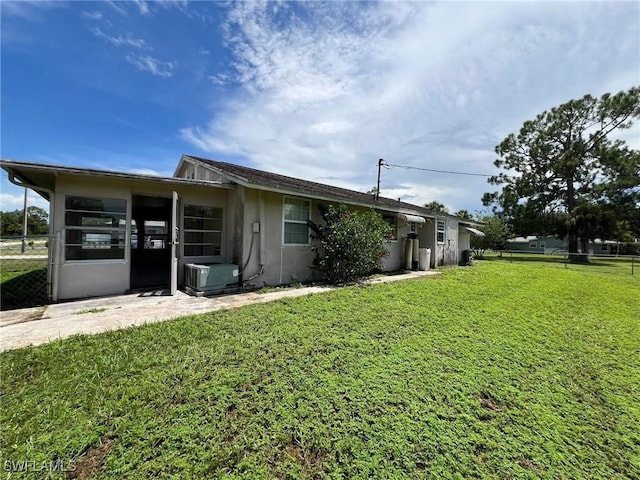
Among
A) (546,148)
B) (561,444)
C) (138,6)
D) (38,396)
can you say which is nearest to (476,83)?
(138,6)

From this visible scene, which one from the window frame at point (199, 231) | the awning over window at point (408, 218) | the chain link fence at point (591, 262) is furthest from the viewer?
the chain link fence at point (591, 262)

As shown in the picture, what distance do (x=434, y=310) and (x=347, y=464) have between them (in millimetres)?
4672

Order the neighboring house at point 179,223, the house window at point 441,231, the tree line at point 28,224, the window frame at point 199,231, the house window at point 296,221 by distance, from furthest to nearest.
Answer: the tree line at point 28,224
the house window at point 441,231
the house window at point 296,221
the window frame at point 199,231
the neighboring house at point 179,223

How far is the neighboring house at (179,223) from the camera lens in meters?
6.20

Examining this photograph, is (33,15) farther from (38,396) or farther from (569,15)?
(569,15)

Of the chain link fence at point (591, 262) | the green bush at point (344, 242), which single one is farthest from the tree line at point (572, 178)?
the green bush at point (344, 242)

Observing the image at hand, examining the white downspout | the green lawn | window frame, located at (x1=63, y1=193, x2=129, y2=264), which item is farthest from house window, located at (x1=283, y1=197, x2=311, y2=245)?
window frame, located at (x1=63, y1=193, x2=129, y2=264)

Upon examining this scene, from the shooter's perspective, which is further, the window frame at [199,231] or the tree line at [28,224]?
the tree line at [28,224]

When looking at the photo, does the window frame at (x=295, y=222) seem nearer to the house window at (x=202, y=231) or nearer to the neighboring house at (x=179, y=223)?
the neighboring house at (x=179, y=223)

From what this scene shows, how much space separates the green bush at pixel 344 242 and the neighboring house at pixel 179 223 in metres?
0.43

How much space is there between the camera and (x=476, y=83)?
37.2ft

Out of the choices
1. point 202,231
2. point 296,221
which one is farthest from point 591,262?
point 202,231

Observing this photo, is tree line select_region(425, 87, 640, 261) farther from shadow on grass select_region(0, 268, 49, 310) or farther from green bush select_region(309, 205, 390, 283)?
shadow on grass select_region(0, 268, 49, 310)

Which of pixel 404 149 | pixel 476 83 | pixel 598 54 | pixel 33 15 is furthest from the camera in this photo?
pixel 404 149
